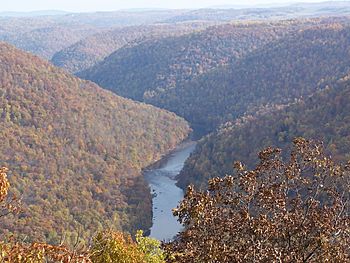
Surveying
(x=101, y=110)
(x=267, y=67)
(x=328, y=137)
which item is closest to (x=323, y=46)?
(x=267, y=67)

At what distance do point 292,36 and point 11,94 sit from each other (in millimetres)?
113807

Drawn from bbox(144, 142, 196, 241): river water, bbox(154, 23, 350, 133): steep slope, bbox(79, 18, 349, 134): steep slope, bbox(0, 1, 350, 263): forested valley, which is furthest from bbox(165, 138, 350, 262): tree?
bbox(79, 18, 349, 134): steep slope

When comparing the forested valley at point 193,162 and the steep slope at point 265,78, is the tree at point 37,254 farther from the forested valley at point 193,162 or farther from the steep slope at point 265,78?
the steep slope at point 265,78

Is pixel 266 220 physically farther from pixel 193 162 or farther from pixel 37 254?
pixel 193 162

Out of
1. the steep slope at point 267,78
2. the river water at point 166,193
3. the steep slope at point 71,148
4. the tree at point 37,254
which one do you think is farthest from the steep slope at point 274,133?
the tree at point 37,254

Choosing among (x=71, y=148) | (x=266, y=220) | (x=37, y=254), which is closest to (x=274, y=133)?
(x=71, y=148)

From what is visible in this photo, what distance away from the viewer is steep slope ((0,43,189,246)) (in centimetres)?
8906

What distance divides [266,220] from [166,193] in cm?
9503

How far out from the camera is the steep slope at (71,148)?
292 feet

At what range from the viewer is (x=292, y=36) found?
196 meters

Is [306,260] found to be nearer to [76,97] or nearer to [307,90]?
[76,97]

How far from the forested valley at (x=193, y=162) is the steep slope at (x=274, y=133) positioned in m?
0.32

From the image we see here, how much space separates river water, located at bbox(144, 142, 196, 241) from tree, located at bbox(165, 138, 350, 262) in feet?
206

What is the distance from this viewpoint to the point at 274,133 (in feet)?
343
